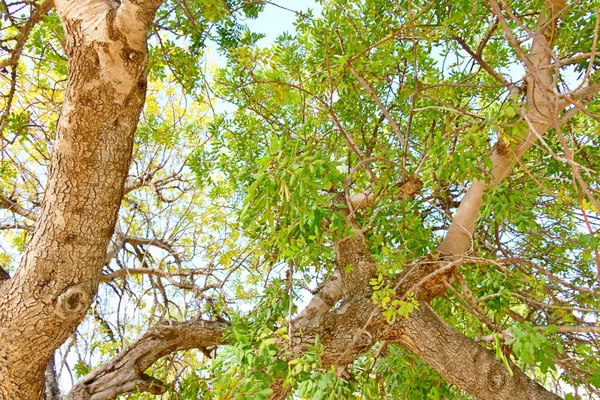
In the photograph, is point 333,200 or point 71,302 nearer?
point 71,302

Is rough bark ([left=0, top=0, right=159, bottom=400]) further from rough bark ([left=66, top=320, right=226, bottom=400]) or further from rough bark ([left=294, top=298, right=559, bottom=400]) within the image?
rough bark ([left=294, top=298, right=559, bottom=400])

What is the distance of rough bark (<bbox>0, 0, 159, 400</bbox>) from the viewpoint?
2041 millimetres

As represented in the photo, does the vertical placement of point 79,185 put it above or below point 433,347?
above

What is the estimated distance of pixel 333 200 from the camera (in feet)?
9.91

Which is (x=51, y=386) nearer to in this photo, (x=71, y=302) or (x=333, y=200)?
(x=71, y=302)

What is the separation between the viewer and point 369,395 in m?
2.29

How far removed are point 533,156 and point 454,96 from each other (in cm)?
83

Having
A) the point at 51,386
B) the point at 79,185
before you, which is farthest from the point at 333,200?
the point at 51,386

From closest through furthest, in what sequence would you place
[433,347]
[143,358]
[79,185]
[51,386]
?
[79,185] < [433,347] < [51,386] < [143,358]

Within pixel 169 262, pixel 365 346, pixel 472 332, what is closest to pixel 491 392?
pixel 365 346

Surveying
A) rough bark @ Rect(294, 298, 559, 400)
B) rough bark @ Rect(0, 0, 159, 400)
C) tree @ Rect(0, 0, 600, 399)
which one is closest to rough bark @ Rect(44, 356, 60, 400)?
tree @ Rect(0, 0, 600, 399)

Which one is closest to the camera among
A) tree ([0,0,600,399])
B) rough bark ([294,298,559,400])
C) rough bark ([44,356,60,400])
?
tree ([0,0,600,399])

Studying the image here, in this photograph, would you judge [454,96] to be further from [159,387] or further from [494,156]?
[159,387]

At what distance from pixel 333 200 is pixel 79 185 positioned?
144 cm
